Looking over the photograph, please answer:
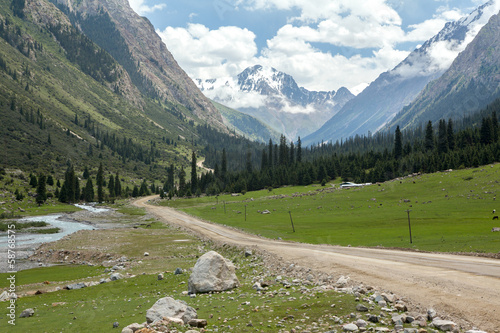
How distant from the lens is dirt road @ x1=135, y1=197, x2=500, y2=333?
14312mm

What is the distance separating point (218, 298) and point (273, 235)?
3610cm

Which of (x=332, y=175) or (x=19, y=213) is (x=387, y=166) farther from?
(x=19, y=213)

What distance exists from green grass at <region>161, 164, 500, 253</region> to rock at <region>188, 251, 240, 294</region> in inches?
899

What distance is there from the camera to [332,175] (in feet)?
525

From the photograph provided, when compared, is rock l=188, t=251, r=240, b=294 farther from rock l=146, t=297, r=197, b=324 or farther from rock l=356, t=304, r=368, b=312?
rock l=356, t=304, r=368, b=312

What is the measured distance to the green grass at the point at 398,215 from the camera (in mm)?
42438

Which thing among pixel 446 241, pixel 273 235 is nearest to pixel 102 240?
pixel 273 235

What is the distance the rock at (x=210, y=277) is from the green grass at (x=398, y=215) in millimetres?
22839

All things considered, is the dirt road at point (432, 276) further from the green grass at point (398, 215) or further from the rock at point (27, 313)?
the rock at point (27, 313)

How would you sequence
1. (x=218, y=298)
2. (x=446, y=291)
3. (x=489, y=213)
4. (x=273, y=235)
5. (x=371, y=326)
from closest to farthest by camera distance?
1. (x=371, y=326)
2. (x=446, y=291)
3. (x=218, y=298)
4. (x=273, y=235)
5. (x=489, y=213)

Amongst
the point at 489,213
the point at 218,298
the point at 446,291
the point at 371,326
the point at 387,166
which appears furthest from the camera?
the point at 387,166

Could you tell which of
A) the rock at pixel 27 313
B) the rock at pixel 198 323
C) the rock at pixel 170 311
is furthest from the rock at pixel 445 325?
the rock at pixel 27 313

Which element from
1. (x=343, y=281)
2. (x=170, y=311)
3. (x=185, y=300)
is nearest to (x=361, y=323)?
(x=343, y=281)

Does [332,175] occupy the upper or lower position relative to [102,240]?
upper
